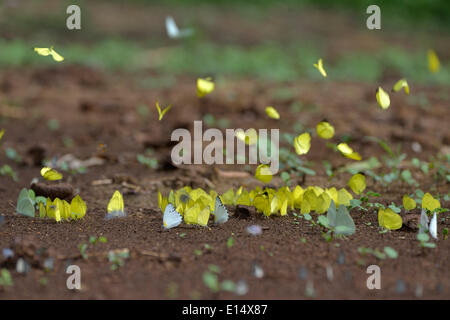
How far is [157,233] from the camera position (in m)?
2.21

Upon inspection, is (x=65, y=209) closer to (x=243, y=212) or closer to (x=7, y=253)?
(x=7, y=253)

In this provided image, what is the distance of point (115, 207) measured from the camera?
2.43 meters

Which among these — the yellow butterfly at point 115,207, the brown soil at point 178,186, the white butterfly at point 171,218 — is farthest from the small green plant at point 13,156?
the white butterfly at point 171,218

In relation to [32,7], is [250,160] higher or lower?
lower

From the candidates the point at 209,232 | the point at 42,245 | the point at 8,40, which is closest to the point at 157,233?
the point at 209,232

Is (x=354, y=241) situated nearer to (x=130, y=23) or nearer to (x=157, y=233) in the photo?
(x=157, y=233)

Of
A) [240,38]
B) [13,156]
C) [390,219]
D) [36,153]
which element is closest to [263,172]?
[390,219]

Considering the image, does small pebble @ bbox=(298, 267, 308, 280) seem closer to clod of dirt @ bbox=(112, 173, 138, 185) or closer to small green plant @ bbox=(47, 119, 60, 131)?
clod of dirt @ bbox=(112, 173, 138, 185)

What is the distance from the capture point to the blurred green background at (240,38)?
704 centimetres

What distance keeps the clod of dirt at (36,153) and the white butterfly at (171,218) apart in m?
1.59

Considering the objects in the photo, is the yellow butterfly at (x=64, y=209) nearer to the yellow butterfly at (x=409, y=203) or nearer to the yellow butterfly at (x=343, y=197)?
the yellow butterfly at (x=343, y=197)

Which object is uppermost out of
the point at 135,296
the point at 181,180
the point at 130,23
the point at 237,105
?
the point at 130,23

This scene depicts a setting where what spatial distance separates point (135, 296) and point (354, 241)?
31.1 inches

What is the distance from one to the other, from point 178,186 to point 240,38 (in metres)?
6.65
